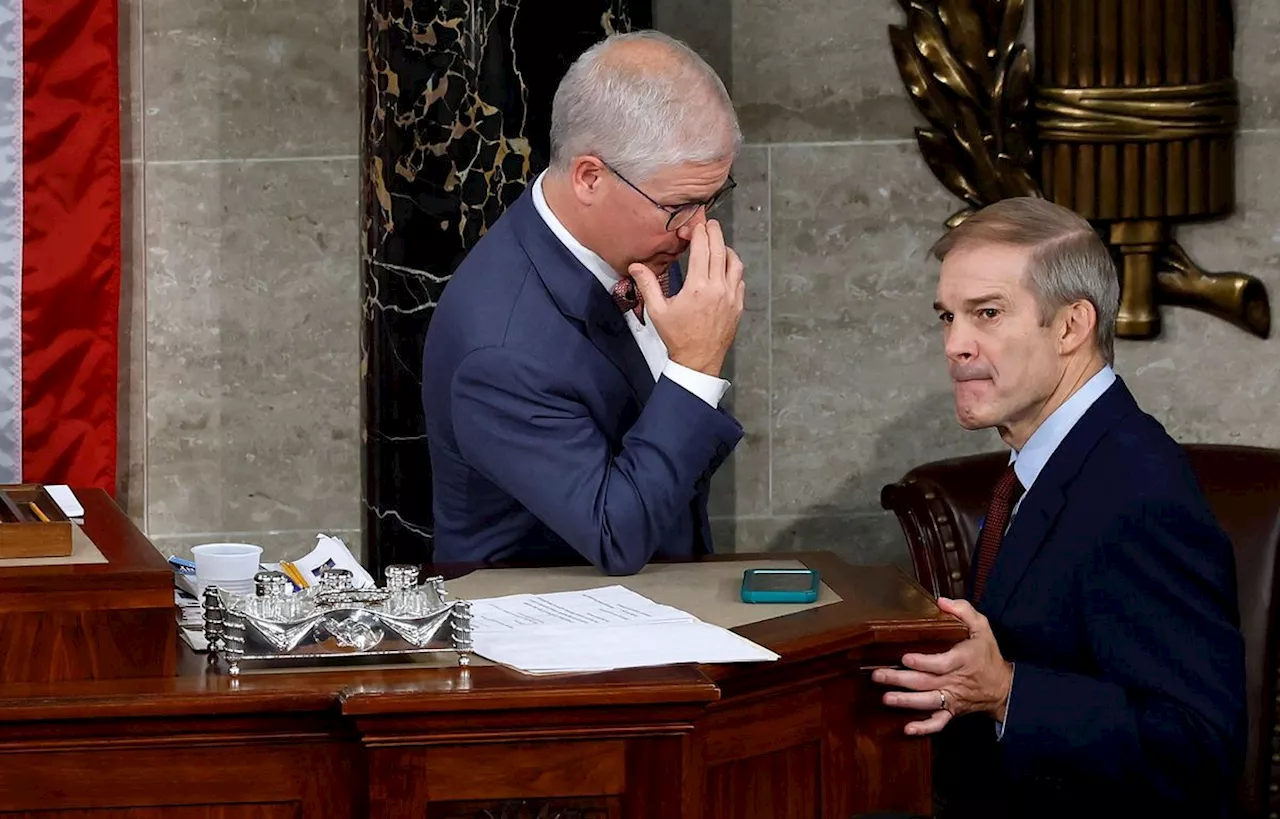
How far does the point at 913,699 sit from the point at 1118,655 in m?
0.35

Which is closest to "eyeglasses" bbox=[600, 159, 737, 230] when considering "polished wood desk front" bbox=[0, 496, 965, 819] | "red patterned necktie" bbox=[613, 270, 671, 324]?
"red patterned necktie" bbox=[613, 270, 671, 324]

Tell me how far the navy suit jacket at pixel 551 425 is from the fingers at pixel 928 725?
0.52 meters

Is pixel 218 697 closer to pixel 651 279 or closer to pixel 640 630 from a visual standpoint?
pixel 640 630

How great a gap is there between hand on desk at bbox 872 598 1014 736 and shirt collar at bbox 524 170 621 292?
0.86m

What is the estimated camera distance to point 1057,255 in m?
3.13

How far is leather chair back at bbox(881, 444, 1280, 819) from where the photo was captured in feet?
12.8

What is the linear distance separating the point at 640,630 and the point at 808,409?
101 inches

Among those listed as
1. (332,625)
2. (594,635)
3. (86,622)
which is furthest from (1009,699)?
(86,622)

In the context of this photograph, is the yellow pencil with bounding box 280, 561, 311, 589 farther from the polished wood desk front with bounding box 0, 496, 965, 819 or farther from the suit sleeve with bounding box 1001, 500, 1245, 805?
the suit sleeve with bounding box 1001, 500, 1245, 805

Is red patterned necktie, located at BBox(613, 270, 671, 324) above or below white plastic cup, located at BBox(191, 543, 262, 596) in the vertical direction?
above

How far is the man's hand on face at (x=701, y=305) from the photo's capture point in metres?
3.03

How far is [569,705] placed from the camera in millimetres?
2316

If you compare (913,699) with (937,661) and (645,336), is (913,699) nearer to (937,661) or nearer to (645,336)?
(937,661)

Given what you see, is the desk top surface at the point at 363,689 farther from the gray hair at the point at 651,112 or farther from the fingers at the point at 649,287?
the gray hair at the point at 651,112
